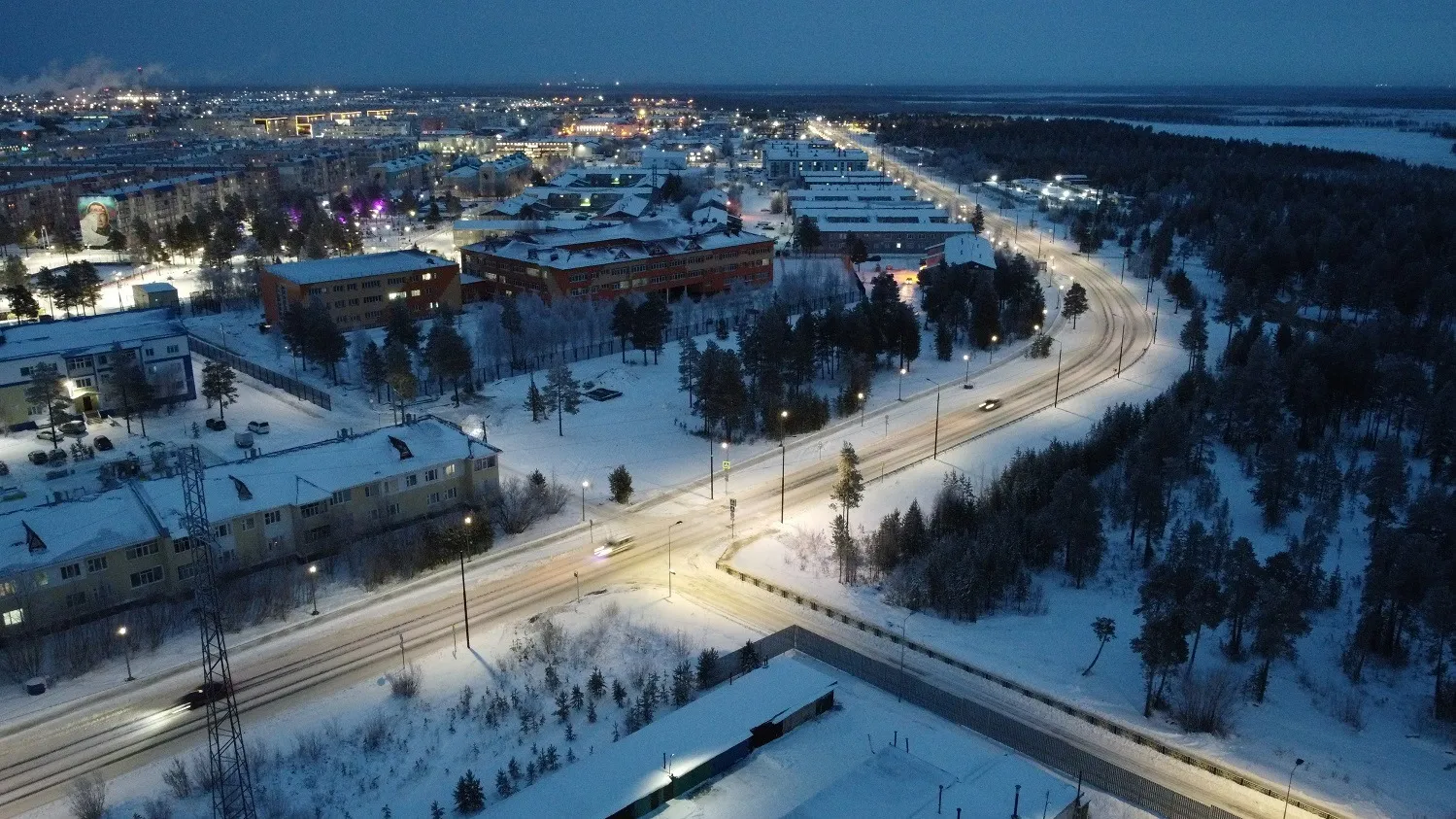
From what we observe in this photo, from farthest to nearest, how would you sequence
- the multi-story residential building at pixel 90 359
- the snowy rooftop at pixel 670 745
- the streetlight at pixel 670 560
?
the multi-story residential building at pixel 90 359 < the streetlight at pixel 670 560 < the snowy rooftop at pixel 670 745

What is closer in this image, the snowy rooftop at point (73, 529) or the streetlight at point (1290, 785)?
the streetlight at point (1290, 785)

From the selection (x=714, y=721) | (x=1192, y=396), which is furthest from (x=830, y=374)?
(x=714, y=721)

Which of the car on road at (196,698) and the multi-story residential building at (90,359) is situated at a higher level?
the multi-story residential building at (90,359)

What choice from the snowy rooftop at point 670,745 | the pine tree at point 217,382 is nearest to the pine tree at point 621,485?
the snowy rooftop at point 670,745

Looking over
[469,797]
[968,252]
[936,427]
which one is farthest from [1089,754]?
[968,252]

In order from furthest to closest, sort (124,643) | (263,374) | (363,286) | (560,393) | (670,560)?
1. (363,286)
2. (263,374)
3. (560,393)
4. (670,560)
5. (124,643)

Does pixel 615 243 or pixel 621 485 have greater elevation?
pixel 615 243

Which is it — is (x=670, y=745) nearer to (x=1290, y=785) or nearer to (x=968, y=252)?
(x=1290, y=785)

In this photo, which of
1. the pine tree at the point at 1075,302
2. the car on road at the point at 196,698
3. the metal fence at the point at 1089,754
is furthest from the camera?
the pine tree at the point at 1075,302

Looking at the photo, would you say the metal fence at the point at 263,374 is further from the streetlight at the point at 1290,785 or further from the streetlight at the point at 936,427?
the streetlight at the point at 1290,785
